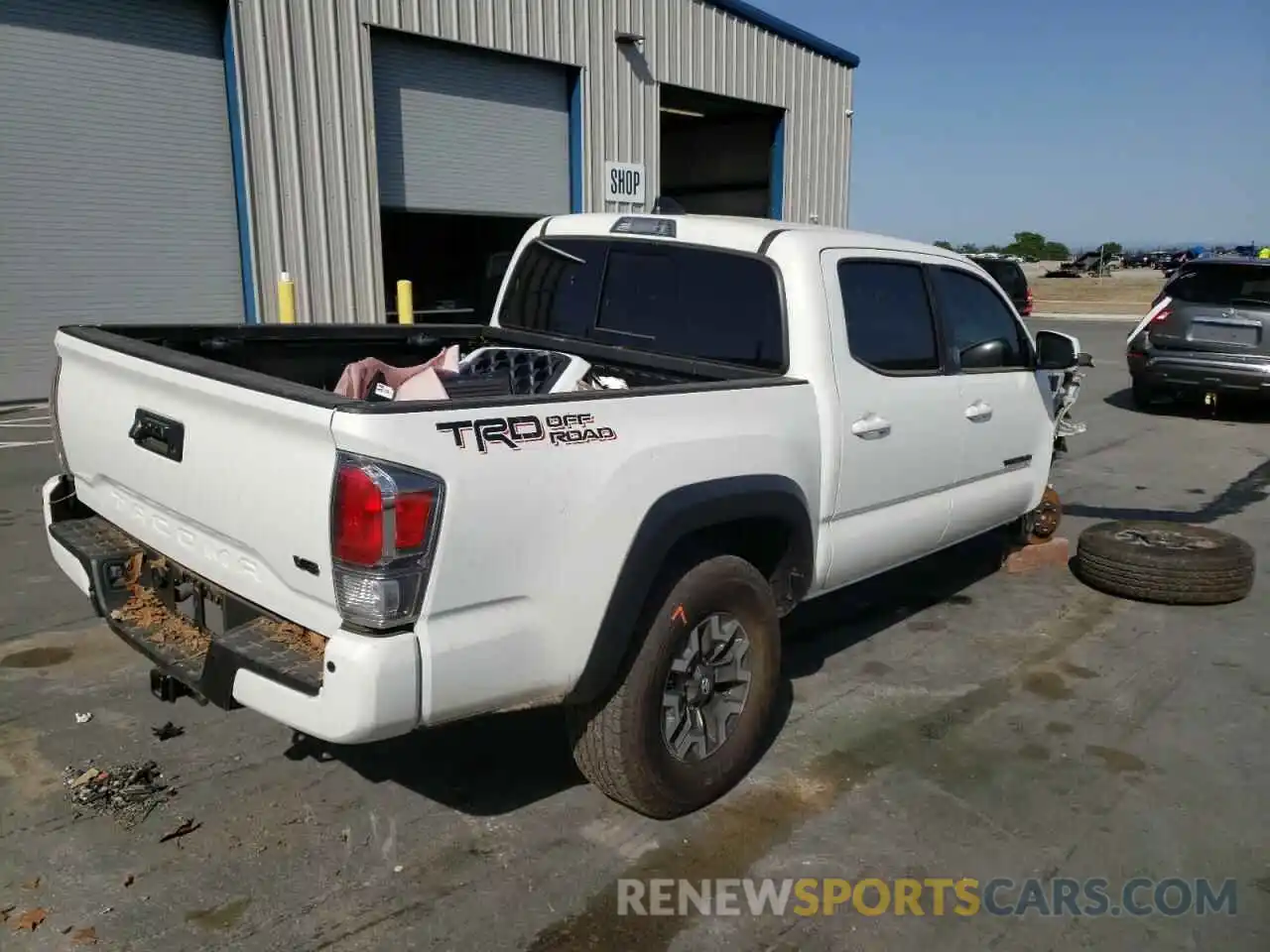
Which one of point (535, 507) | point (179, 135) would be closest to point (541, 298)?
point (535, 507)

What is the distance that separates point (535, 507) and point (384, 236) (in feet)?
48.0

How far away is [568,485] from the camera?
270 cm

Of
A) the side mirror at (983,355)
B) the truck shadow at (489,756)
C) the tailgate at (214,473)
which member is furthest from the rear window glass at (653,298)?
the tailgate at (214,473)

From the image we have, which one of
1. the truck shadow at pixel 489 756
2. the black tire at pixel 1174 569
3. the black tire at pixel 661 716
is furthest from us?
the black tire at pixel 1174 569

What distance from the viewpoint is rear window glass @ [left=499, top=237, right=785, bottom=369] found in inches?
154

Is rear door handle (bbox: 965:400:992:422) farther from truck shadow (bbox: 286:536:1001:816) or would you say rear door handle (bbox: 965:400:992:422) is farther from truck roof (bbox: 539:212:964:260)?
truck shadow (bbox: 286:536:1001:816)

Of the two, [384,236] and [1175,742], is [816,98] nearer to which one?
[384,236]

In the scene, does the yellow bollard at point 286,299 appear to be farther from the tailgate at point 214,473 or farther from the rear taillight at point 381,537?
the rear taillight at point 381,537

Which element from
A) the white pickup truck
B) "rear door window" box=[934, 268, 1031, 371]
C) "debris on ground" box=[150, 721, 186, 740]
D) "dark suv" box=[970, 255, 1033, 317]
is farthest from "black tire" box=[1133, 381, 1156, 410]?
"debris on ground" box=[150, 721, 186, 740]

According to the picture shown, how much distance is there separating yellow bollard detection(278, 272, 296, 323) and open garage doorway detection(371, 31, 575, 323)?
216 centimetres

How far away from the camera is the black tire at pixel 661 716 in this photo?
9.90 feet

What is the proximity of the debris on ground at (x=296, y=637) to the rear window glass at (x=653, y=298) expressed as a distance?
196 centimetres

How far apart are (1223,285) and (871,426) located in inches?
371

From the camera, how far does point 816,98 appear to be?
62.3 feet
